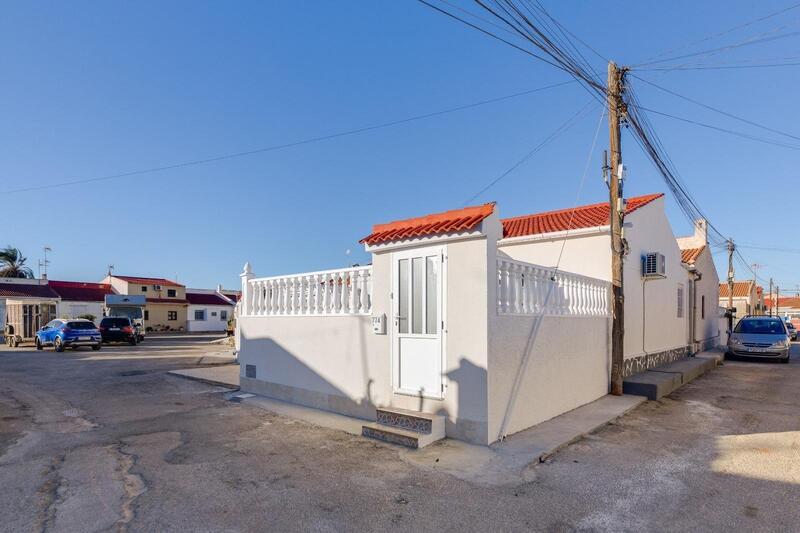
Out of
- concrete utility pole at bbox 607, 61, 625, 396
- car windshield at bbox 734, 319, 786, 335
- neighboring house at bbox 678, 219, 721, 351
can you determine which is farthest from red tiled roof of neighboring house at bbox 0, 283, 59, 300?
car windshield at bbox 734, 319, 786, 335

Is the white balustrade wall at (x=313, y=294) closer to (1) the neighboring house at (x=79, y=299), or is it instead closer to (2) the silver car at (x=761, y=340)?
(2) the silver car at (x=761, y=340)

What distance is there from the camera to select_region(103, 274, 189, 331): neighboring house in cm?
4309

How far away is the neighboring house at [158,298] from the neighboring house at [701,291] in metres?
42.5

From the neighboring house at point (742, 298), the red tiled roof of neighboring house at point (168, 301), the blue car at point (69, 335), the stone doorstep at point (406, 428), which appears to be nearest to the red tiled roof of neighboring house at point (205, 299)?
the red tiled roof of neighboring house at point (168, 301)

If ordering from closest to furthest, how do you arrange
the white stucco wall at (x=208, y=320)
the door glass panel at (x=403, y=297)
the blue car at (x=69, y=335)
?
the door glass panel at (x=403, y=297) → the blue car at (x=69, y=335) → the white stucco wall at (x=208, y=320)

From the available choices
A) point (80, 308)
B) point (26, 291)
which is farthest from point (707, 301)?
point (26, 291)

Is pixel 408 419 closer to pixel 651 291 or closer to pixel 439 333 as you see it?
pixel 439 333

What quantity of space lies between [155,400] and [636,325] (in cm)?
1042

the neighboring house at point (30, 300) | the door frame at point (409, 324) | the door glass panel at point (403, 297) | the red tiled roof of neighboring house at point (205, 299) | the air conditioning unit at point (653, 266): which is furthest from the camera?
the red tiled roof of neighboring house at point (205, 299)

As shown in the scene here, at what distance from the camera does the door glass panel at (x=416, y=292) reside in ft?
20.1

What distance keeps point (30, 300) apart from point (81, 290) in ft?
54.8

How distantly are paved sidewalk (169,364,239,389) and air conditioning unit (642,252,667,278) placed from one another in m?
9.80

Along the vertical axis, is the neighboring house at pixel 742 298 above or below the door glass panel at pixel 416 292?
below

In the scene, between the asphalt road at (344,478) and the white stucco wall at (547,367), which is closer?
the asphalt road at (344,478)
